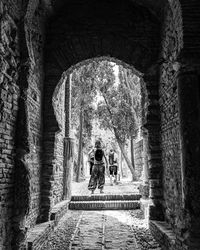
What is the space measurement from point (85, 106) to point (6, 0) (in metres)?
12.6

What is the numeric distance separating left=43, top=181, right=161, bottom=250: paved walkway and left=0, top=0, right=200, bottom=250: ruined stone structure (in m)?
0.30

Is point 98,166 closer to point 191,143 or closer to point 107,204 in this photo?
point 107,204

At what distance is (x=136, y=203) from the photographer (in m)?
8.69

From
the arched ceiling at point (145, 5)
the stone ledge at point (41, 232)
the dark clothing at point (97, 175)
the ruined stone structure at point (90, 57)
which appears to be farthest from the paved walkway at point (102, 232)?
the arched ceiling at point (145, 5)

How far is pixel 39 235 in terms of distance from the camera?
16.1 feet

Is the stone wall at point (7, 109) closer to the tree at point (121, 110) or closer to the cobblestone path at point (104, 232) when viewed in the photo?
the cobblestone path at point (104, 232)

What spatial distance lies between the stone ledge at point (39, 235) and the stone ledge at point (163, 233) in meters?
2.09

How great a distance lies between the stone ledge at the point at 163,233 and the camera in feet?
14.9

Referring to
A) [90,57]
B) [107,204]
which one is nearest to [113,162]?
[107,204]

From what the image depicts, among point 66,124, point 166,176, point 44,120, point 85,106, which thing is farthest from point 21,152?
point 85,106

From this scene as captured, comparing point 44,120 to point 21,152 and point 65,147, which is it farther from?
point 65,147

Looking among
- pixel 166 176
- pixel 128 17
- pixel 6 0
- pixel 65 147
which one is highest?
pixel 128 17

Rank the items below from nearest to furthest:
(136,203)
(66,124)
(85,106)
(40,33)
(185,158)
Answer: (185,158) < (40,33) < (136,203) < (66,124) < (85,106)

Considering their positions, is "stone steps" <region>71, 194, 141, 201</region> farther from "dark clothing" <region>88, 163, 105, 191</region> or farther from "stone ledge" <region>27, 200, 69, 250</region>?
"stone ledge" <region>27, 200, 69, 250</region>
